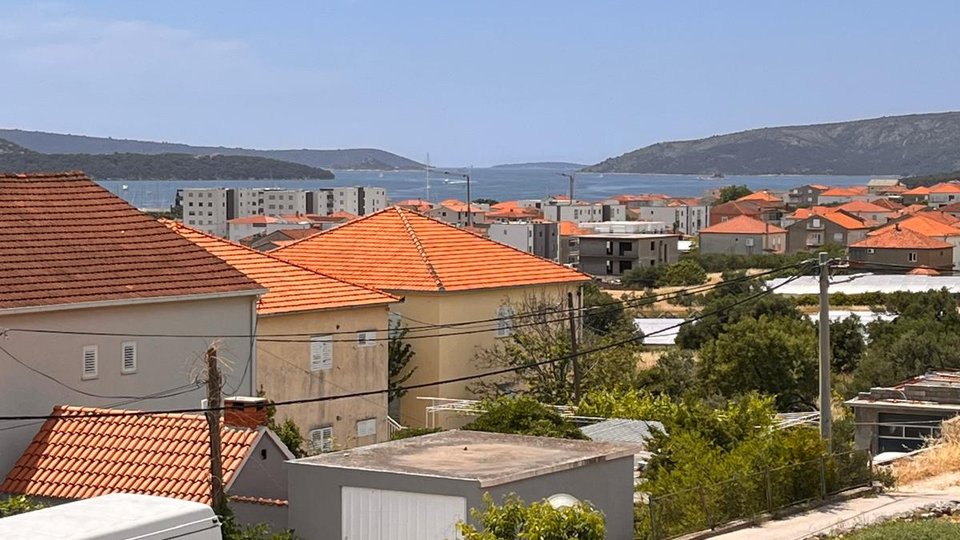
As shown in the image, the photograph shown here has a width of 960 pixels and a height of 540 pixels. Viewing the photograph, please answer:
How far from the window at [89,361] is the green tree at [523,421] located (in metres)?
6.26

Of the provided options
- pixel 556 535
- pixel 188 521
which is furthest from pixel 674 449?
pixel 188 521

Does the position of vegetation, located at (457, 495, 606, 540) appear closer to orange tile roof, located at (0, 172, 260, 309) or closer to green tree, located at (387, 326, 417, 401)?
orange tile roof, located at (0, 172, 260, 309)

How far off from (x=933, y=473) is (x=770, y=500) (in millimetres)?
5273

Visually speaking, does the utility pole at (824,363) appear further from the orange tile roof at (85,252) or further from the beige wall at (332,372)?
the beige wall at (332,372)

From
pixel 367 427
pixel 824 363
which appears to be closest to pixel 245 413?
pixel 824 363

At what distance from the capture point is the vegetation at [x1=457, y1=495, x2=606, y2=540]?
13938mm

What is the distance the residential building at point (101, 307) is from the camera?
24359 mm

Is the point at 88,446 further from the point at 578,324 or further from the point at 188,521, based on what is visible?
the point at 578,324

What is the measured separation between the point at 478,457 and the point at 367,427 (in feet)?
51.6

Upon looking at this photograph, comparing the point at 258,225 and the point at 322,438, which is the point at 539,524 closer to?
the point at 322,438

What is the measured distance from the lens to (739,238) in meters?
158

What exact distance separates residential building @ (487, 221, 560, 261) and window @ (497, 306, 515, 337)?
235ft

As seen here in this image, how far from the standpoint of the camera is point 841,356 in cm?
5753

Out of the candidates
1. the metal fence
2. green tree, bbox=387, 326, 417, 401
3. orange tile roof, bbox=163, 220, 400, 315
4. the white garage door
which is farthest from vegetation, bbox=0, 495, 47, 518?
green tree, bbox=387, 326, 417, 401
